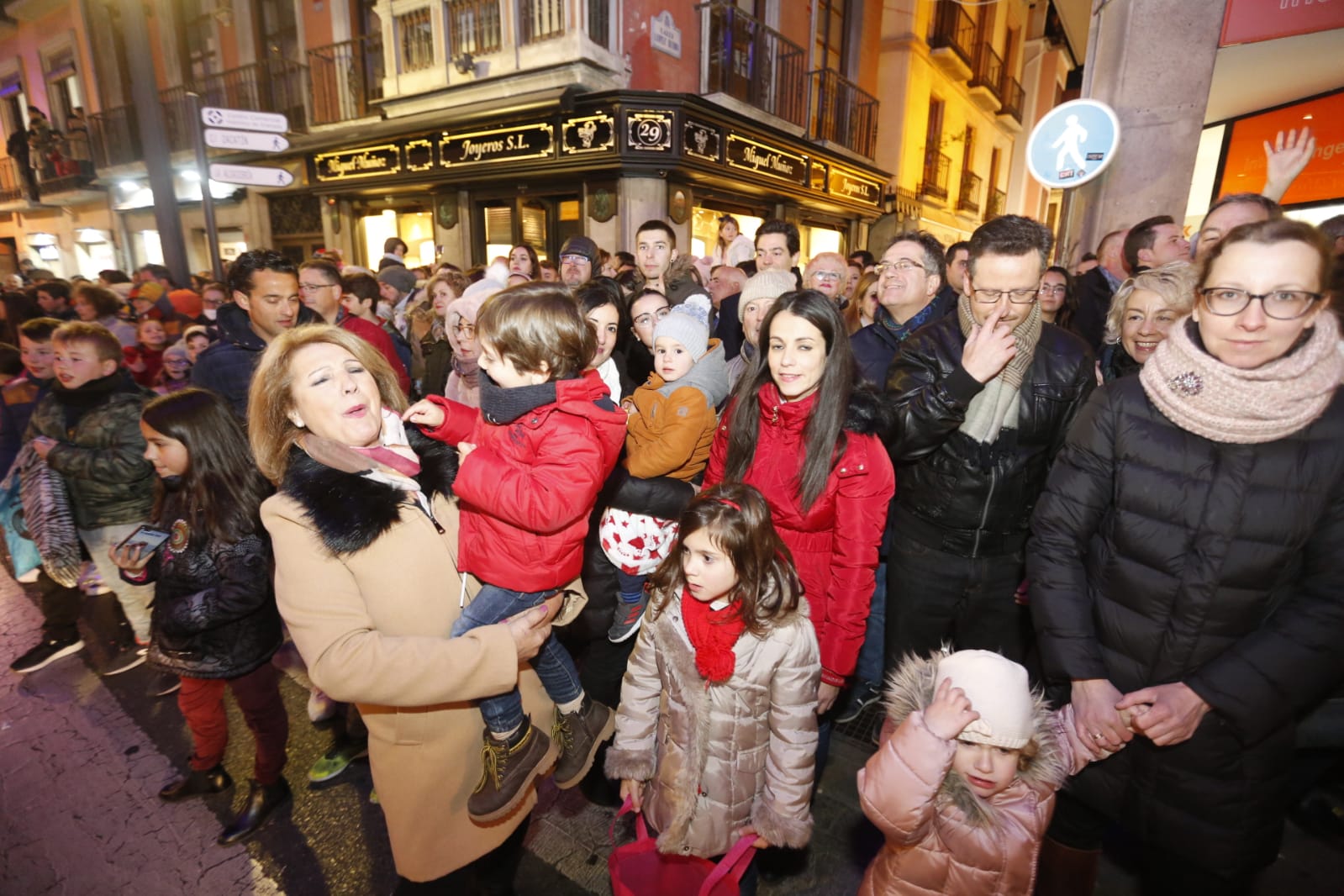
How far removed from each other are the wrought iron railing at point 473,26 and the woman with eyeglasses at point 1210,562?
37.7ft

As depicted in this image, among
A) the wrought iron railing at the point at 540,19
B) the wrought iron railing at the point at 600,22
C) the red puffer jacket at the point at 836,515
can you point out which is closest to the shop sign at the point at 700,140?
the wrought iron railing at the point at 600,22

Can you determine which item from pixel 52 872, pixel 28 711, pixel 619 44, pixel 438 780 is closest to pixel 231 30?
pixel 619 44

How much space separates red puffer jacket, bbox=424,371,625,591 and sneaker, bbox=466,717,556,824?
0.50m

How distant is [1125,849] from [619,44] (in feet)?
37.7

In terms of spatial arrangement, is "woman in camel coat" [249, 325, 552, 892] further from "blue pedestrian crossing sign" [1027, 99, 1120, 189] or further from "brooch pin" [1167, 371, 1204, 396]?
"blue pedestrian crossing sign" [1027, 99, 1120, 189]

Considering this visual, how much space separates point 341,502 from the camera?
5.09 ft

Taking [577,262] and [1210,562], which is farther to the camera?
[577,262]

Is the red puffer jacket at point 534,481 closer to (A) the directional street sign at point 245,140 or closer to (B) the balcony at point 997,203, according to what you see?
(A) the directional street sign at point 245,140

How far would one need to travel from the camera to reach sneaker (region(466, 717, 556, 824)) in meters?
1.77

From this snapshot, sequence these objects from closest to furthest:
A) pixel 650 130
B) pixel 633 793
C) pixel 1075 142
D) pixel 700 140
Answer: pixel 633 793 < pixel 1075 142 < pixel 650 130 < pixel 700 140

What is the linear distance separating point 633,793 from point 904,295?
280cm

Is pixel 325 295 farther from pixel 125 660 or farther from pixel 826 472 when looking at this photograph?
pixel 826 472

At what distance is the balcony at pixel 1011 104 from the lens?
2061 cm

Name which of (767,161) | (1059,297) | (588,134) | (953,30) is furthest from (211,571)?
(953,30)
